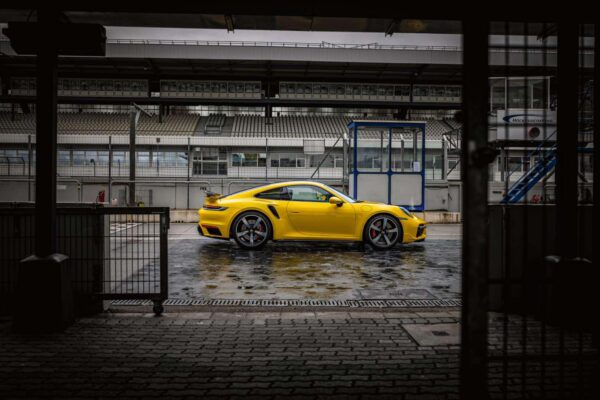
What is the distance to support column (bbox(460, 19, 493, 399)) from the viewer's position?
229cm

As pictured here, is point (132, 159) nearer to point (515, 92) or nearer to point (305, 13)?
point (515, 92)

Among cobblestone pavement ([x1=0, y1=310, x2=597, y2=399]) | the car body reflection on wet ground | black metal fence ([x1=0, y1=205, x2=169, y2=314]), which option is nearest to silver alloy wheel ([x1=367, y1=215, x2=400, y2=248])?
the car body reflection on wet ground

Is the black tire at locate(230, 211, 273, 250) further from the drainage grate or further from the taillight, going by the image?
the drainage grate

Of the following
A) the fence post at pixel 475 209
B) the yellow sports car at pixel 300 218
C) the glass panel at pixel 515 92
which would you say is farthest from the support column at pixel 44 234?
the glass panel at pixel 515 92

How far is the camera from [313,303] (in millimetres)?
5547

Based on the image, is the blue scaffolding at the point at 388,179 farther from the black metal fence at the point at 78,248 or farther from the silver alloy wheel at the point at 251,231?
the black metal fence at the point at 78,248

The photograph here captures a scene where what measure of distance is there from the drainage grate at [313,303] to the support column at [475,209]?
10.2 feet

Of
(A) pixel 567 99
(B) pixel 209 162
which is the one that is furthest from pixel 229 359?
(B) pixel 209 162

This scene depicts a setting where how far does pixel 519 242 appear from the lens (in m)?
4.90

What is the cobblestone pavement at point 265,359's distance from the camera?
3.09 m

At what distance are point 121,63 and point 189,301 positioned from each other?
31.0m

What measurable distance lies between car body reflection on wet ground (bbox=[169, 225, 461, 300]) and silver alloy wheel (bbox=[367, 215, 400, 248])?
23 centimetres

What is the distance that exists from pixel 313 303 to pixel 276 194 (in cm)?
466

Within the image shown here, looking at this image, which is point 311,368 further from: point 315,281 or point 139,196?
point 139,196
